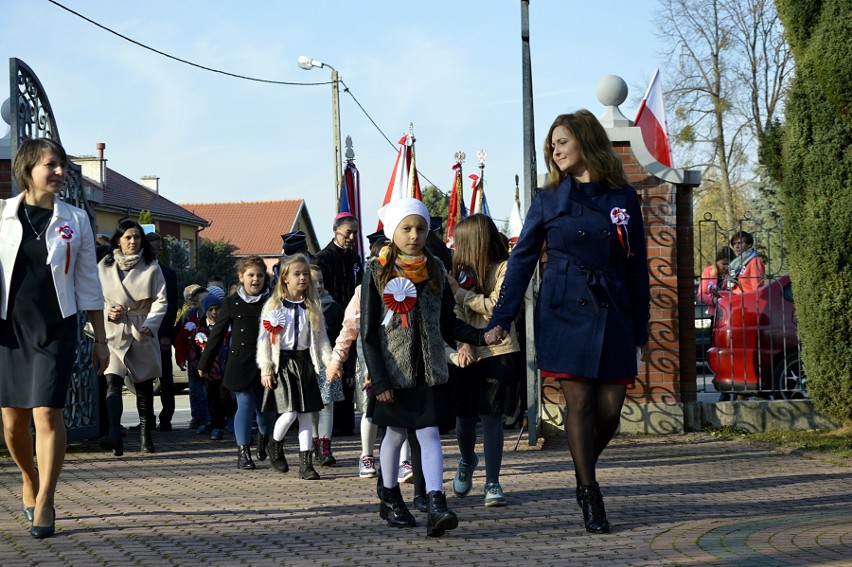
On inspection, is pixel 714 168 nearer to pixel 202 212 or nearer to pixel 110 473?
pixel 110 473

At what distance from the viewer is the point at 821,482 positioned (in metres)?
7.65

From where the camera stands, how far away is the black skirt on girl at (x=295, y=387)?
27.3ft

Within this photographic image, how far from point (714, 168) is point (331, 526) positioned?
124 feet

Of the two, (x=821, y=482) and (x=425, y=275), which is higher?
(x=425, y=275)

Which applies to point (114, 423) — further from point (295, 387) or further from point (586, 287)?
point (586, 287)

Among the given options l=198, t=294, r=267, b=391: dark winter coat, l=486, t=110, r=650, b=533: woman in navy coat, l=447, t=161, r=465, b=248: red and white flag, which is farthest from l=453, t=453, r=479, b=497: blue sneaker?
l=447, t=161, r=465, b=248: red and white flag

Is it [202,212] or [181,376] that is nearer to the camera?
[181,376]

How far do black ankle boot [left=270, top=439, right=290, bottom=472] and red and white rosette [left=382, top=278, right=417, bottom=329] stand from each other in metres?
2.87

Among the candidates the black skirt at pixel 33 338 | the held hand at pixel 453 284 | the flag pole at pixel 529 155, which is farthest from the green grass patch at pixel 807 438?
the black skirt at pixel 33 338

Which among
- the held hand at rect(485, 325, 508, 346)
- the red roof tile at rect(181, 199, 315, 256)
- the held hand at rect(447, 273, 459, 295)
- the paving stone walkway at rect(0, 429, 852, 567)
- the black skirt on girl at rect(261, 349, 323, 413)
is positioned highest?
the red roof tile at rect(181, 199, 315, 256)

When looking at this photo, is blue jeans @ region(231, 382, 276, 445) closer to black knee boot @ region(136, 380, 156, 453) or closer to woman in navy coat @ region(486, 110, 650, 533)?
black knee boot @ region(136, 380, 156, 453)

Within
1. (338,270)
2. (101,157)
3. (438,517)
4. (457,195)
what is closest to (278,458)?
(338,270)

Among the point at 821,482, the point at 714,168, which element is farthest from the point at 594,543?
the point at 714,168

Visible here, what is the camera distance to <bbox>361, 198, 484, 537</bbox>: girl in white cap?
6.00 m
